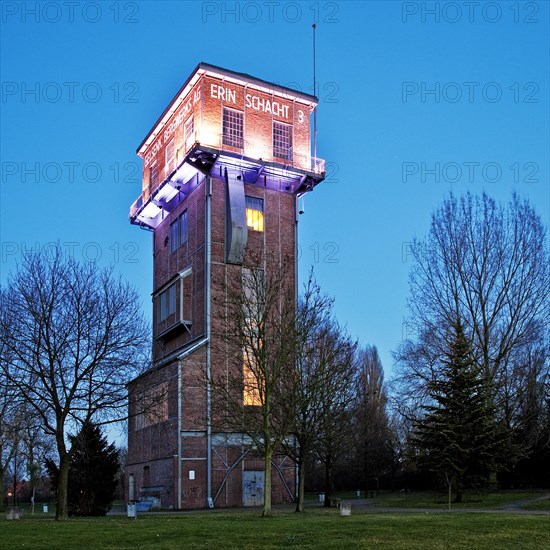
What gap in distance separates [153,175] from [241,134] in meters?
9.44

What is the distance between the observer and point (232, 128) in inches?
1781

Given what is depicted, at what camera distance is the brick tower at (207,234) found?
3984cm

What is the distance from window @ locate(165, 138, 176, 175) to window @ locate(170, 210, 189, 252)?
11.5 ft

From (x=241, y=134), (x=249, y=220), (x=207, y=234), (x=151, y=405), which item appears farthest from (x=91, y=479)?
(x=241, y=134)

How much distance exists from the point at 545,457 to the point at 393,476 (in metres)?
19.1

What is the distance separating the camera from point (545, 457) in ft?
139

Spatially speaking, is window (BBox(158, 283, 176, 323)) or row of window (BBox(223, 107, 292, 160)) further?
window (BBox(158, 283, 176, 323))

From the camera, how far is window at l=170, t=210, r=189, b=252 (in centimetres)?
4669

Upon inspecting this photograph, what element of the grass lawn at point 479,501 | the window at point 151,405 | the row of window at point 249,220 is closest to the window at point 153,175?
the row of window at point 249,220

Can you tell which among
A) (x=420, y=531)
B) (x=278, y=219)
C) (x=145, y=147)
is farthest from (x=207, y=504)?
(x=145, y=147)

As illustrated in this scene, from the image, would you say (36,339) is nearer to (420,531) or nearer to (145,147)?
(420,531)

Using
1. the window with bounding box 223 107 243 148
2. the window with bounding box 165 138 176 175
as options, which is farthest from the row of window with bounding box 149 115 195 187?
the window with bounding box 223 107 243 148

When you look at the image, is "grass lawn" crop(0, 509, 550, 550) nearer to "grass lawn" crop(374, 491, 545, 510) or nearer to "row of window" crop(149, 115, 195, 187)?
"grass lawn" crop(374, 491, 545, 510)

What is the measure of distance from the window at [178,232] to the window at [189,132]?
456 centimetres
